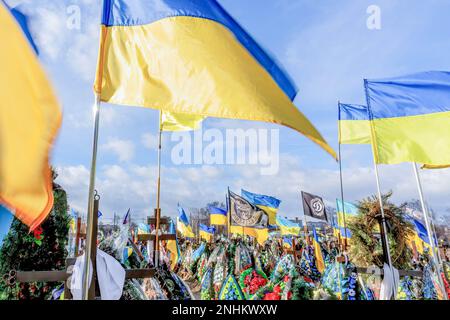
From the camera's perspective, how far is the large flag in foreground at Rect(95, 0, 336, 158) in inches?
157

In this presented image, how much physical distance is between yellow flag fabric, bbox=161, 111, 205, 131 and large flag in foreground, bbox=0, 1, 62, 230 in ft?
16.7

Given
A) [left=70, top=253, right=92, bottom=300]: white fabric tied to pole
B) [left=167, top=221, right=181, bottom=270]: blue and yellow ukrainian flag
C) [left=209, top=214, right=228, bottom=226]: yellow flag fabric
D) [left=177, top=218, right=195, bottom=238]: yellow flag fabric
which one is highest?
[left=209, top=214, right=228, bottom=226]: yellow flag fabric

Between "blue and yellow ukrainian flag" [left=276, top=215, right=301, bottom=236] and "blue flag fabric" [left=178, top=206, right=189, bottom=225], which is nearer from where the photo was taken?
"blue flag fabric" [left=178, top=206, right=189, bottom=225]

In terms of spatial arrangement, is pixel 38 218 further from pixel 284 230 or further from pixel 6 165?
pixel 284 230

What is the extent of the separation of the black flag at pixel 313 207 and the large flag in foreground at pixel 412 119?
941 cm

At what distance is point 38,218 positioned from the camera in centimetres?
337

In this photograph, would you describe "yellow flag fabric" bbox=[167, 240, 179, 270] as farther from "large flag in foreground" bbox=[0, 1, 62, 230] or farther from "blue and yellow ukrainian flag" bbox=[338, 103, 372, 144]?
"large flag in foreground" bbox=[0, 1, 62, 230]

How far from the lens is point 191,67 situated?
4191 millimetres

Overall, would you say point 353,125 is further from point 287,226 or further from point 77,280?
point 287,226

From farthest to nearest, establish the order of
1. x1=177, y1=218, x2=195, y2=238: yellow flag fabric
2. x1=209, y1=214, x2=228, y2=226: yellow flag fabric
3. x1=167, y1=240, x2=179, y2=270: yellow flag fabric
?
x1=209, y1=214, x2=228, y2=226: yellow flag fabric → x1=177, y1=218, x2=195, y2=238: yellow flag fabric → x1=167, y1=240, x2=179, y2=270: yellow flag fabric

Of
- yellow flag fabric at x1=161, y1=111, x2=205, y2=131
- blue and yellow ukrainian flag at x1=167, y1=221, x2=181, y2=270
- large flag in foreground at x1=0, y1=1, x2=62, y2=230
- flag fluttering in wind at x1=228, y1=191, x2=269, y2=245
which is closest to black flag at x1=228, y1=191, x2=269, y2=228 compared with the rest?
→ flag fluttering in wind at x1=228, y1=191, x2=269, y2=245

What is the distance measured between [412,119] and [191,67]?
6.18 m
